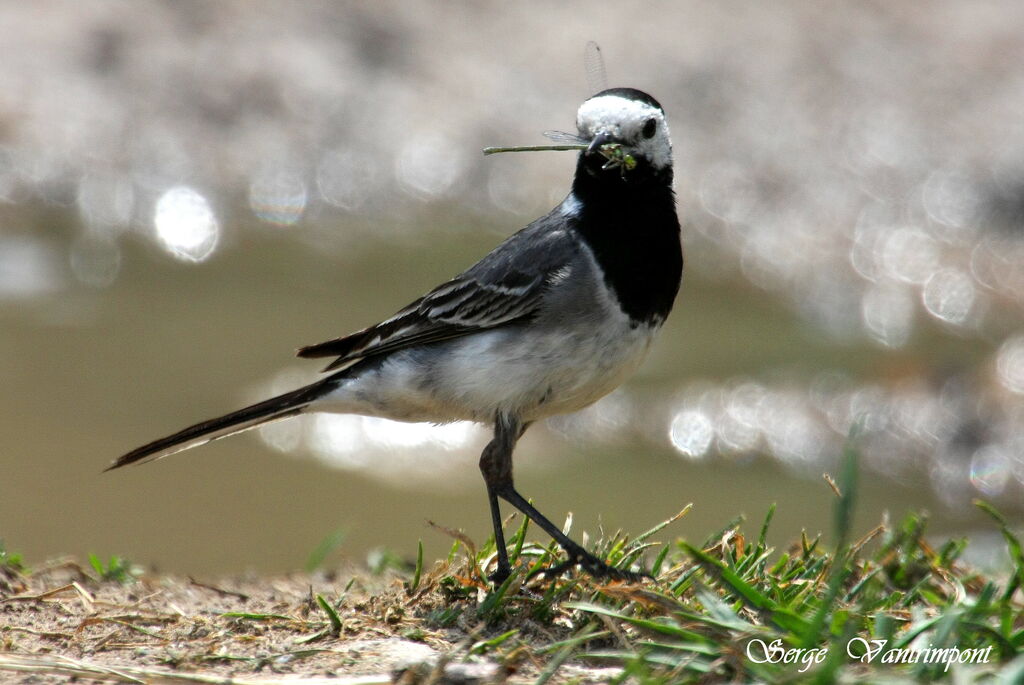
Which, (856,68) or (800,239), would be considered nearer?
(800,239)

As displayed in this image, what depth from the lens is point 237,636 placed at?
4117 millimetres

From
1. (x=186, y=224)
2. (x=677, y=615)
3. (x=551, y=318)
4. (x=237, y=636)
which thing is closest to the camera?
(x=677, y=615)

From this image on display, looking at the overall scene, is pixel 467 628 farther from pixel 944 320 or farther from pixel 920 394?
pixel 944 320

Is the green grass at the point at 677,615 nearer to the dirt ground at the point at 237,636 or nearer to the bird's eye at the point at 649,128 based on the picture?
the dirt ground at the point at 237,636

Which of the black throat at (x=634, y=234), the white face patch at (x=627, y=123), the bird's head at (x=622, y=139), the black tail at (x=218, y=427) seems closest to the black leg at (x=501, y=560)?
the black throat at (x=634, y=234)

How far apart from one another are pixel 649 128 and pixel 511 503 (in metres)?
1.65

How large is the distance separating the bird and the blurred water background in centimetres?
231

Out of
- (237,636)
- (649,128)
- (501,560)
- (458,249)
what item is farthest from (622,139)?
(458,249)

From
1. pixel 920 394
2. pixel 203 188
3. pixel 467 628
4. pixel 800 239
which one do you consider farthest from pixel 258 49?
pixel 467 628

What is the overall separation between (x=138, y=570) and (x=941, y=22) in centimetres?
1185

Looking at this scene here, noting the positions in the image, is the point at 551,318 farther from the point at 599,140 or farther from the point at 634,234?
the point at 599,140

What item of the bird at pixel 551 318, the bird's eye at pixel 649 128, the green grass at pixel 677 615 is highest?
the bird's eye at pixel 649 128

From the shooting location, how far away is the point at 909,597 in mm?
4496

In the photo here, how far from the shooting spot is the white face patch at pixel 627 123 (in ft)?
16.4
